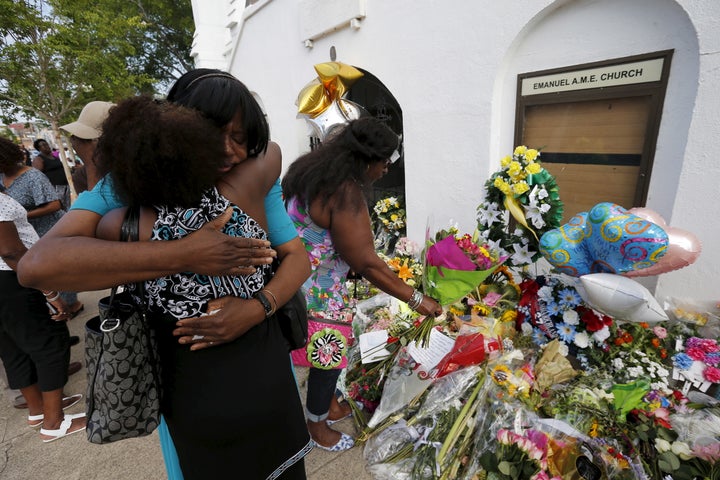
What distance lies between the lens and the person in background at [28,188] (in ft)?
8.02

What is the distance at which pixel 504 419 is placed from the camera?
1.71 m

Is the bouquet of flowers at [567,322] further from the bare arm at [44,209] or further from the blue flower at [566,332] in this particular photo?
the bare arm at [44,209]

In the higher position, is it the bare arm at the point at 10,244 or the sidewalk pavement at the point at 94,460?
the bare arm at the point at 10,244

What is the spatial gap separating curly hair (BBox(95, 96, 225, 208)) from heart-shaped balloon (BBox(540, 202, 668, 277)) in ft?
5.57

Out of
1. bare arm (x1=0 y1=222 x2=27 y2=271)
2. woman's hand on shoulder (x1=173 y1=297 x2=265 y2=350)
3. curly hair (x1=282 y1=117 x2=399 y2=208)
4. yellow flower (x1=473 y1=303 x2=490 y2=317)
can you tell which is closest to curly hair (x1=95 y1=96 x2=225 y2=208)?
woman's hand on shoulder (x1=173 y1=297 x2=265 y2=350)

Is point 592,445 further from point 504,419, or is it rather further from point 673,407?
point 673,407

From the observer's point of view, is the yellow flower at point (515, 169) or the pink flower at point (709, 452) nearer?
the pink flower at point (709, 452)

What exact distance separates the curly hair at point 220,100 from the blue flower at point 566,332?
1.85m

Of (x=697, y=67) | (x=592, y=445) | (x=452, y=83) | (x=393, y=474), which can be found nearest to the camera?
(x=592, y=445)

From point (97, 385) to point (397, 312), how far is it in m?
1.77

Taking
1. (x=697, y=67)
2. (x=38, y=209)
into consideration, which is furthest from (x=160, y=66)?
(x=697, y=67)

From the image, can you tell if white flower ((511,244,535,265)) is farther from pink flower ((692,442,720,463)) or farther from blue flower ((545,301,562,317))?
pink flower ((692,442,720,463))

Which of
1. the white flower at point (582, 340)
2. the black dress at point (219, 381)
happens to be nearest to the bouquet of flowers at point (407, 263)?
the white flower at point (582, 340)

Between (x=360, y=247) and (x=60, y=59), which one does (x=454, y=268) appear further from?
(x=60, y=59)
